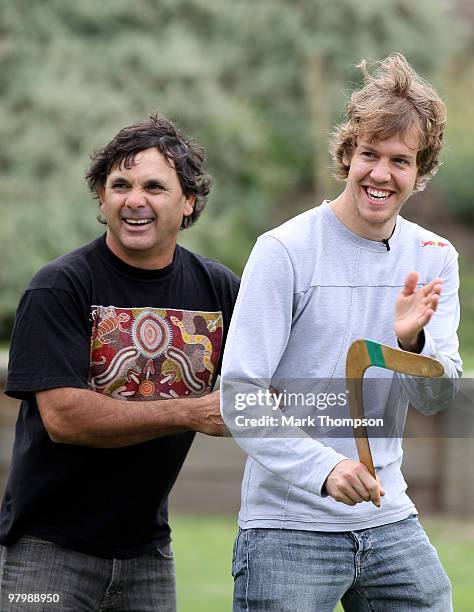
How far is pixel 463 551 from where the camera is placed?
812cm

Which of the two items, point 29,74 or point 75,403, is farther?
point 29,74

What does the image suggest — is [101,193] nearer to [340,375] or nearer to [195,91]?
[340,375]

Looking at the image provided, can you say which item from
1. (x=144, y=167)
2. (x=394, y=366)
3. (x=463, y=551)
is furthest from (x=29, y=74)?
(x=394, y=366)

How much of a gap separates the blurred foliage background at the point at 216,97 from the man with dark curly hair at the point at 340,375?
9124 mm

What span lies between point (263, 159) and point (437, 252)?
38.9 feet

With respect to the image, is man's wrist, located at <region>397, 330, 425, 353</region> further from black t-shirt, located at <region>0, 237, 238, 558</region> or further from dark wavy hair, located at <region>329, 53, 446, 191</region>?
black t-shirt, located at <region>0, 237, 238, 558</region>

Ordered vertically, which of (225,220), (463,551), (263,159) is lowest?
(463,551)

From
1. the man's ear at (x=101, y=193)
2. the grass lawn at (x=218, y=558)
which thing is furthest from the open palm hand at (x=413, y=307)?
the grass lawn at (x=218, y=558)

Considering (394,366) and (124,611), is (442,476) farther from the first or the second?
(394,366)

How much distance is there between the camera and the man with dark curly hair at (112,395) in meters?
3.19

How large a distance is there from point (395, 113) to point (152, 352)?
1004mm

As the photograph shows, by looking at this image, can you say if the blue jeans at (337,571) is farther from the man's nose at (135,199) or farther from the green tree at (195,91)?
the green tree at (195,91)

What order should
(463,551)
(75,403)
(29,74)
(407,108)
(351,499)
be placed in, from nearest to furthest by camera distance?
1. (351,499)
2. (407,108)
3. (75,403)
4. (463,551)
5. (29,74)

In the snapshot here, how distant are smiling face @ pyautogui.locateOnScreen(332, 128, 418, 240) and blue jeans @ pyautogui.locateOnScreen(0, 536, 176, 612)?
1.24 meters
